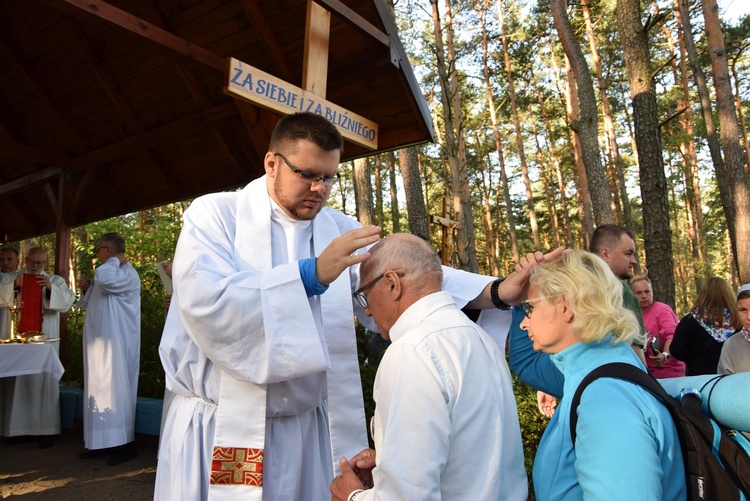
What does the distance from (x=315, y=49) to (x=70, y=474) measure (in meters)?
4.49

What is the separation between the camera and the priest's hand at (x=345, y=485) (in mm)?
1589

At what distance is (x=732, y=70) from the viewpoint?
2417 centimetres

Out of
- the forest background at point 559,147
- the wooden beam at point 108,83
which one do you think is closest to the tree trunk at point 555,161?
the forest background at point 559,147

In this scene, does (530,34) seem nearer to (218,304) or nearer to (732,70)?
(732,70)

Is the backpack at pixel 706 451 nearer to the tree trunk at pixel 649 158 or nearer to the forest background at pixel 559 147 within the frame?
the forest background at pixel 559 147

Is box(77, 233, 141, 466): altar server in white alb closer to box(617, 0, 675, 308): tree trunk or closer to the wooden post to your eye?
the wooden post

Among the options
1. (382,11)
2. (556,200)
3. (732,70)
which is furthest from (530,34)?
(382,11)

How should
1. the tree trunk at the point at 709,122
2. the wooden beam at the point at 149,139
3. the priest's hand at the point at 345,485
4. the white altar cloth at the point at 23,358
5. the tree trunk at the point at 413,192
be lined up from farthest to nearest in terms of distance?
1. the tree trunk at the point at 709,122
2. the tree trunk at the point at 413,192
3. the wooden beam at the point at 149,139
4. the white altar cloth at the point at 23,358
5. the priest's hand at the point at 345,485

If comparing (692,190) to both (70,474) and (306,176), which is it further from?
(306,176)

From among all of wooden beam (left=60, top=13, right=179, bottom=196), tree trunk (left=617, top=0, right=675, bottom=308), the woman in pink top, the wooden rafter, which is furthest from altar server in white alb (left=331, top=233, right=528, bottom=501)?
tree trunk (left=617, top=0, right=675, bottom=308)

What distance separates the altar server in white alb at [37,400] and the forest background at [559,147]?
3.69 ft

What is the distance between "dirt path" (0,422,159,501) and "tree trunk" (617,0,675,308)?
7426 millimetres

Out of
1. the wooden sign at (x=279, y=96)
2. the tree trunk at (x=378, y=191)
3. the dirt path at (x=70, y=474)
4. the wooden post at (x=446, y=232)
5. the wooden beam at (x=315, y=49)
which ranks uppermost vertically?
the tree trunk at (x=378, y=191)

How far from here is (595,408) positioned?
1401 mm
